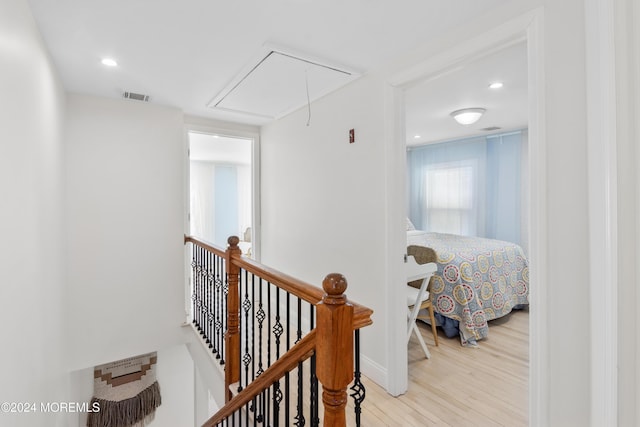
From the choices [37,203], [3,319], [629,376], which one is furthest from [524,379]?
Result: [37,203]

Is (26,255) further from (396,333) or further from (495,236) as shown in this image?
(495,236)

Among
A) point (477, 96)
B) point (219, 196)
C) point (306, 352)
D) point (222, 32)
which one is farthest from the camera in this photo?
point (219, 196)

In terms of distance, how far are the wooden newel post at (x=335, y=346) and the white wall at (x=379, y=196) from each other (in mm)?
1047

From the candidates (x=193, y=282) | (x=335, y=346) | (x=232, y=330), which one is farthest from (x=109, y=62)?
(x=335, y=346)

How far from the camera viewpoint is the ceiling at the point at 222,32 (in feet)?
5.13

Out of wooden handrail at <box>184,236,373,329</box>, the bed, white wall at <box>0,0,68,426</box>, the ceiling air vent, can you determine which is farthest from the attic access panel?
the bed

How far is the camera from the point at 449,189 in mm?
5816

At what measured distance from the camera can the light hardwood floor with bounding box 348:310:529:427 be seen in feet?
6.27

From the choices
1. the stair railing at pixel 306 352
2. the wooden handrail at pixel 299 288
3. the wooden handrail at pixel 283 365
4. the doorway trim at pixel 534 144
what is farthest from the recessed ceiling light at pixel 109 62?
the wooden handrail at pixel 283 365

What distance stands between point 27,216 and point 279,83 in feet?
6.01

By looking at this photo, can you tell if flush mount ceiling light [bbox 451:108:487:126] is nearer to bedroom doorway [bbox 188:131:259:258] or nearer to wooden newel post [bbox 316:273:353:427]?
wooden newel post [bbox 316:273:353:427]

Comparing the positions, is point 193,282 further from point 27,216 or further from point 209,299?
point 27,216

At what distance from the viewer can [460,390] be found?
2.21 m

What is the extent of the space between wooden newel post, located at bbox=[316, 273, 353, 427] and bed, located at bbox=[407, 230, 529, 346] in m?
2.44
